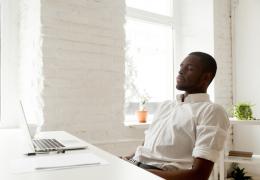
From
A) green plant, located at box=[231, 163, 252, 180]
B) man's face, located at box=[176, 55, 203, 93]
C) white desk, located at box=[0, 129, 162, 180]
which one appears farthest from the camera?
green plant, located at box=[231, 163, 252, 180]

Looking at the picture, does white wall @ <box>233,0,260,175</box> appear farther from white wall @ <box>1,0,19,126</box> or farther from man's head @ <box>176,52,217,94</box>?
white wall @ <box>1,0,19,126</box>

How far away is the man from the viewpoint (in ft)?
4.92

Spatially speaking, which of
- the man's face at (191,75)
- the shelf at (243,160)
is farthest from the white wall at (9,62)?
the shelf at (243,160)

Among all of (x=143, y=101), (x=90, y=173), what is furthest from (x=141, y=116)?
(x=90, y=173)

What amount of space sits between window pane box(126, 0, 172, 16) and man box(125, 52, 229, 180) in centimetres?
176

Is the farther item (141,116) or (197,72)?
(141,116)

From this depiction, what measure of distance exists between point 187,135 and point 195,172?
23cm

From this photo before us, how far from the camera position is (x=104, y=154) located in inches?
49.9

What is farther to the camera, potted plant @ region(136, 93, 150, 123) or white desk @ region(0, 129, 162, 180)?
potted plant @ region(136, 93, 150, 123)

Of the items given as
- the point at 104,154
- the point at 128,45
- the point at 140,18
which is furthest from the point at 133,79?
the point at 104,154

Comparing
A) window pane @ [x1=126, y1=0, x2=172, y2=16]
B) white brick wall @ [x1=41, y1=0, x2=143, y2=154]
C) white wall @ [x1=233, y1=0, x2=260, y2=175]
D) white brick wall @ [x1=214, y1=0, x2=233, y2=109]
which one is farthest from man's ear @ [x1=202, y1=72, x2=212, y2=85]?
white wall @ [x1=233, y1=0, x2=260, y2=175]

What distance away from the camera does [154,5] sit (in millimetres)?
3674

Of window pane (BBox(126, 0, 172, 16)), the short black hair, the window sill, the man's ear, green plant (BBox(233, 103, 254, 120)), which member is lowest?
the window sill

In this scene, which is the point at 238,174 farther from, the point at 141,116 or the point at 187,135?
the point at 187,135
